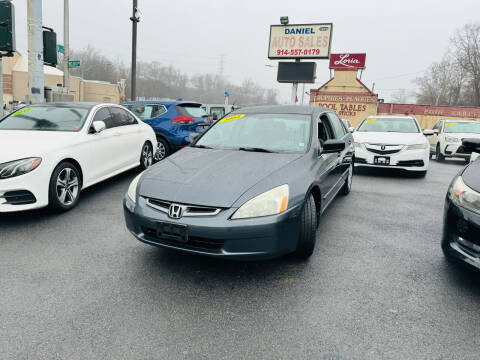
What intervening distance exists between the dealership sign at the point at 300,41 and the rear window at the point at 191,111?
664 inches

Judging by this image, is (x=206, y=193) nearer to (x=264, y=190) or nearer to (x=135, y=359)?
(x=264, y=190)

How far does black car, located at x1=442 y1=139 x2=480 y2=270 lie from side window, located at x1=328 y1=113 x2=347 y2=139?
2.09m

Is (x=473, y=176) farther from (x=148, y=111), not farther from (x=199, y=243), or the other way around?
(x=148, y=111)

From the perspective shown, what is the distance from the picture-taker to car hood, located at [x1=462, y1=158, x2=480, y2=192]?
9.55ft

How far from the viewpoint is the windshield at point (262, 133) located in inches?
154

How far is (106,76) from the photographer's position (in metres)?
67.8

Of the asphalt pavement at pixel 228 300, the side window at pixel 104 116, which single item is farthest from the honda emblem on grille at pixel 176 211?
the side window at pixel 104 116

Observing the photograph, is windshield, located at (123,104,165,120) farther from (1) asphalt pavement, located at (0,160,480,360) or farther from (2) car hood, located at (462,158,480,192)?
(2) car hood, located at (462,158,480,192)

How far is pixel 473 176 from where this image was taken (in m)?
3.10

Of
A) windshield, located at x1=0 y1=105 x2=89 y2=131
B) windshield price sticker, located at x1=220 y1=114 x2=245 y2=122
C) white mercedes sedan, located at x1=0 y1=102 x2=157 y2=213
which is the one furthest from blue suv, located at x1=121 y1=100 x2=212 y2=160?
windshield price sticker, located at x1=220 y1=114 x2=245 y2=122

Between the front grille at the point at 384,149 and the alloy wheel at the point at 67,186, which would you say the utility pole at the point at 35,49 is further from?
the front grille at the point at 384,149

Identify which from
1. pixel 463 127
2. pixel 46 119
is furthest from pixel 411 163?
pixel 46 119

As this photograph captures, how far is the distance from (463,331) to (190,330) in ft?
5.95

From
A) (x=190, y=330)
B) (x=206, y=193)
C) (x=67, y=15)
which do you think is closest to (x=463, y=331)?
(x=190, y=330)
